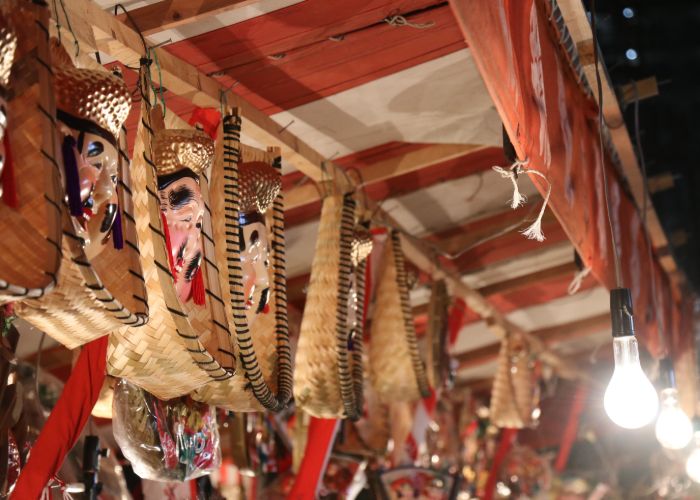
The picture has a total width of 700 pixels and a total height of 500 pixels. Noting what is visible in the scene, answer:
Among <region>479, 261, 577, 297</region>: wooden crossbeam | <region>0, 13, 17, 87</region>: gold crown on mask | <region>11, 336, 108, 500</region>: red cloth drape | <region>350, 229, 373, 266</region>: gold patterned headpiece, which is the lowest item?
<region>11, 336, 108, 500</region>: red cloth drape

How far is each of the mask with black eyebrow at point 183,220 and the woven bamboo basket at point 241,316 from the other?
0.16 meters

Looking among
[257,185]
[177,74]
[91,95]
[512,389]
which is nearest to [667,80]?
[512,389]

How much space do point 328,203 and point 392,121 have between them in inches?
18.9

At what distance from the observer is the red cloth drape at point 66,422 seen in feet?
7.95

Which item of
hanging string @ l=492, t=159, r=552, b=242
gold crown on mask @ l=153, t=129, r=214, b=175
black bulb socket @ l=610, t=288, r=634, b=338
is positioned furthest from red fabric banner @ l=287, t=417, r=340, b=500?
gold crown on mask @ l=153, t=129, r=214, b=175

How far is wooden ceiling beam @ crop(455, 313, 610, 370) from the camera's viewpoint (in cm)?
732

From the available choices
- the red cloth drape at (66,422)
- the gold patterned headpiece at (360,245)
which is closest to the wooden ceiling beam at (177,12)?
the red cloth drape at (66,422)

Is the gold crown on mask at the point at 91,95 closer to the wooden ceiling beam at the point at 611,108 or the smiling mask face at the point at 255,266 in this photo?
the smiling mask face at the point at 255,266

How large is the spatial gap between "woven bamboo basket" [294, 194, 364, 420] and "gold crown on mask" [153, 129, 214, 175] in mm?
962

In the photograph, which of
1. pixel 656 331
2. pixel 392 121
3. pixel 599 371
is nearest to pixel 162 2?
pixel 392 121

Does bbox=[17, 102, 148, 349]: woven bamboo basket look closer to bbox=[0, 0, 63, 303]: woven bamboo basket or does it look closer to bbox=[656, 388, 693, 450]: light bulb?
bbox=[0, 0, 63, 303]: woven bamboo basket

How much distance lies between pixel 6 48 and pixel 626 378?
1838 millimetres

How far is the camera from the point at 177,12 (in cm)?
268

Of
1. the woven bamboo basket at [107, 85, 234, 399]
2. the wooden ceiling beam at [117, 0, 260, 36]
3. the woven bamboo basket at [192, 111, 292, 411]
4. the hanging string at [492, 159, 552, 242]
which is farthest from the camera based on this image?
the wooden ceiling beam at [117, 0, 260, 36]
